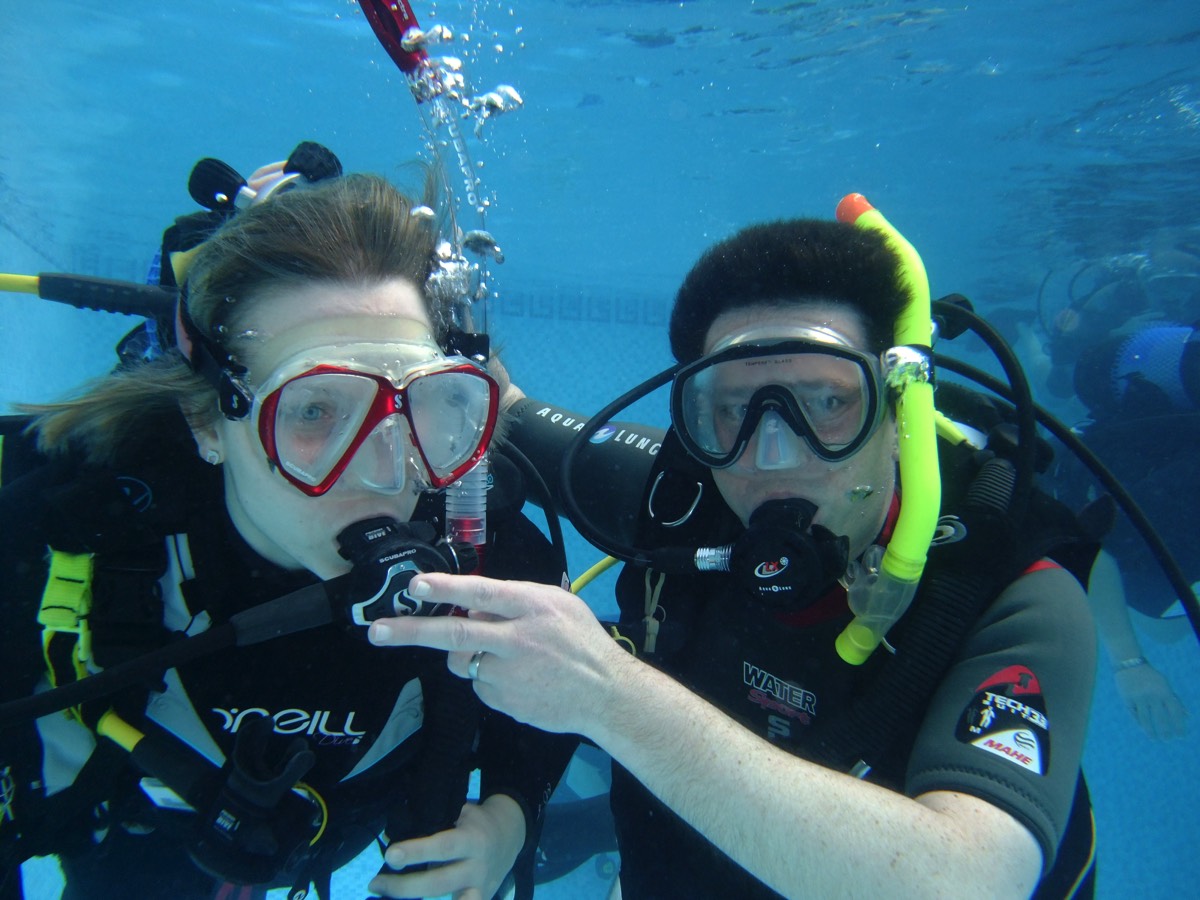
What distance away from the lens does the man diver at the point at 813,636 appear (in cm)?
163

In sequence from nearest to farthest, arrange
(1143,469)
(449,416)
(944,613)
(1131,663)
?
(944,613), (449,416), (1143,469), (1131,663)

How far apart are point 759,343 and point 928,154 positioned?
16.4 m

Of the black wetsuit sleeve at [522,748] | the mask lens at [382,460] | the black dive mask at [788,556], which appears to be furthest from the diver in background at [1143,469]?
the mask lens at [382,460]

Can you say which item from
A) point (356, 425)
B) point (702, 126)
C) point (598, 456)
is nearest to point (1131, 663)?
point (598, 456)

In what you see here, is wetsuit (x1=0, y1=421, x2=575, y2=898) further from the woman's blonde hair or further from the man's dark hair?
the man's dark hair

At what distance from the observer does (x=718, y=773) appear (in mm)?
1689

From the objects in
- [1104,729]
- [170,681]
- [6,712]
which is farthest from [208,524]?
[1104,729]

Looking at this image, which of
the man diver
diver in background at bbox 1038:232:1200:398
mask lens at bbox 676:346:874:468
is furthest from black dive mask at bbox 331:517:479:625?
diver in background at bbox 1038:232:1200:398

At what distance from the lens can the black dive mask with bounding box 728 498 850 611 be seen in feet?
7.62

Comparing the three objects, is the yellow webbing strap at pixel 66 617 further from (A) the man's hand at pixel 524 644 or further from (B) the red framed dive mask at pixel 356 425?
(A) the man's hand at pixel 524 644

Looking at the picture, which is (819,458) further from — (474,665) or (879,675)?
(474,665)

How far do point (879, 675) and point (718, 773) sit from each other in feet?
2.64

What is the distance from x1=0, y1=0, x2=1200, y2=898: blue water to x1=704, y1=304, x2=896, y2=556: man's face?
575cm

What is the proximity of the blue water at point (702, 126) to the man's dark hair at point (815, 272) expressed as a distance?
19.5ft
